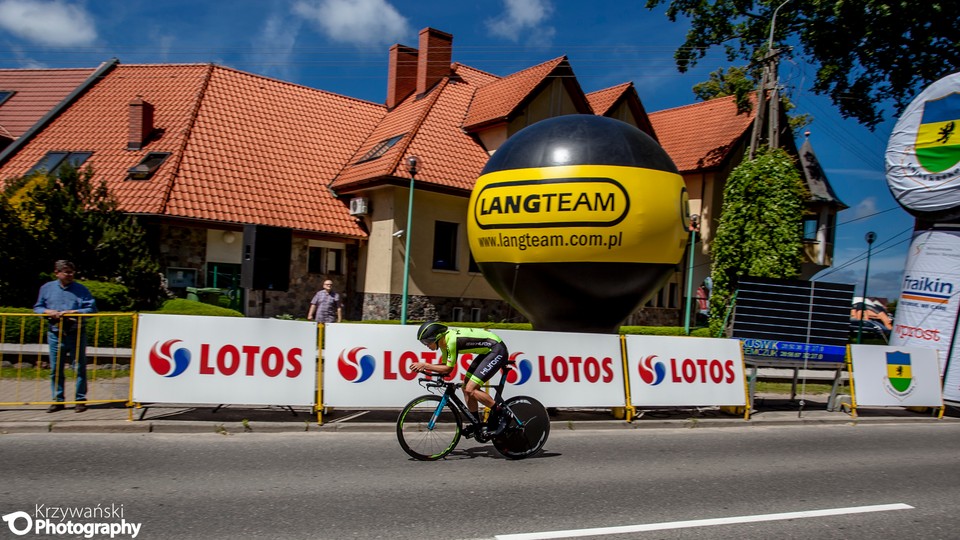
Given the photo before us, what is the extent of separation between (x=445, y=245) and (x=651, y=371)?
1311 cm

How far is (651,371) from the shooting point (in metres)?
10.5

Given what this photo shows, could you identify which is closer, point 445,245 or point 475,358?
point 475,358

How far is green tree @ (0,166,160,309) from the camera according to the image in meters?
14.5

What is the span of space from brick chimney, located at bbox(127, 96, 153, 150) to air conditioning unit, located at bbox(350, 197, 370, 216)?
22.5 feet

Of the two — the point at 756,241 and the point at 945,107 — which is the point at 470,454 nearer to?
the point at 945,107

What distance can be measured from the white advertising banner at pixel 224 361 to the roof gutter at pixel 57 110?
685 inches

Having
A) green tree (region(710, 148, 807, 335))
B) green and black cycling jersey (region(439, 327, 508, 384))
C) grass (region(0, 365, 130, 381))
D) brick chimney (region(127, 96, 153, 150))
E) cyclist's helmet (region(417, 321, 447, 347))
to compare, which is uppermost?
brick chimney (region(127, 96, 153, 150))

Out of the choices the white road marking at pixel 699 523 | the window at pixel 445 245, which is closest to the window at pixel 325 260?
the window at pixel 445 245

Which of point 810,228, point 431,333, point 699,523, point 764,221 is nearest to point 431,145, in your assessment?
point 764,221

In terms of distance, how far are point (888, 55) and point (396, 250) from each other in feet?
61.0

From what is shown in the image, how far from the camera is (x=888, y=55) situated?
23.3 metres

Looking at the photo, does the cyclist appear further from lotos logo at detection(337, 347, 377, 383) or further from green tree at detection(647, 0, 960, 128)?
green tree at detection(647, 0, 960, 128)

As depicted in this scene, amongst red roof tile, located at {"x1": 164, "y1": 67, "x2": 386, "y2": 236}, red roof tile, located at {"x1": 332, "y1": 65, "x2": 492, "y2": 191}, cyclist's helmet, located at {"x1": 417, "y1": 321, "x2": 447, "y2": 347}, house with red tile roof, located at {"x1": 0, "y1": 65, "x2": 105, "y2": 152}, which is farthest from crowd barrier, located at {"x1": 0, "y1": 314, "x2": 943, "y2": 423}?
house with red tile roof, located at {"x1": 0, "y1": 65, "x2": 105, "y2": 152}

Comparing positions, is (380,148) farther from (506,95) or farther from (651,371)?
(651,371)
